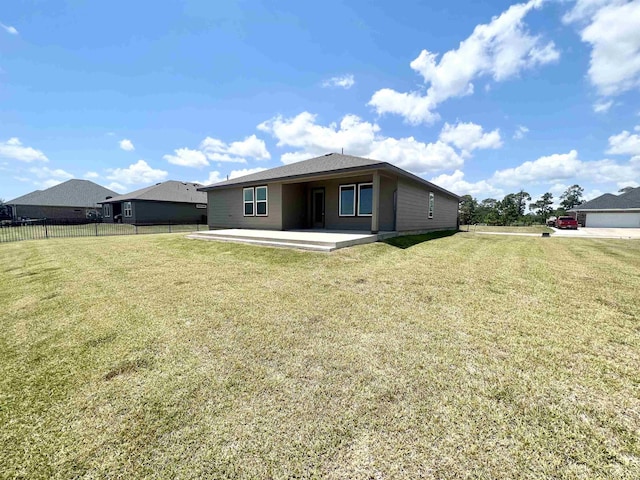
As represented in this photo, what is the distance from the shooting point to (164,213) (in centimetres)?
2441

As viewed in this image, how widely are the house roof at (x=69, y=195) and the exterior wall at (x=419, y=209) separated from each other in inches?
1407

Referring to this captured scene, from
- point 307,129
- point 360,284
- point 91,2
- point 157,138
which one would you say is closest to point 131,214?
point 157,138

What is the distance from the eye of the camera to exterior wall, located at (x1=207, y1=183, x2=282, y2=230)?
11792mm

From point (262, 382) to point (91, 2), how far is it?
40.9ft

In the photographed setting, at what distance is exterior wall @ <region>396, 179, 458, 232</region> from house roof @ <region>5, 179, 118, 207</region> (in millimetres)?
35743

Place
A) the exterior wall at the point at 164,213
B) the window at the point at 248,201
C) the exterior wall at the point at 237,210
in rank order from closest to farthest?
1. the exterior wall at the point at 237,210
2. the window at the point at 248,201
3. the exterior wall at the point at 164,213

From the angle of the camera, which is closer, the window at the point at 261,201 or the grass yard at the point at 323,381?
the grass yard at the point at 323,381

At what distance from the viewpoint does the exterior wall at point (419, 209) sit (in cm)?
1095

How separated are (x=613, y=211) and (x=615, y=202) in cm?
158

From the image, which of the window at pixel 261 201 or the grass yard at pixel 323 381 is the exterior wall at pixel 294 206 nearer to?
the window at pixel 261 201

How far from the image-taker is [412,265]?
605 centimetres

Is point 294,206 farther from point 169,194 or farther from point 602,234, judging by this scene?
point 602,234

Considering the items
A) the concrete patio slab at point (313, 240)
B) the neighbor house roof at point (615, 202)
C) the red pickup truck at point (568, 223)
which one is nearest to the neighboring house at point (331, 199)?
the concrete patio slab at point (313, 240)

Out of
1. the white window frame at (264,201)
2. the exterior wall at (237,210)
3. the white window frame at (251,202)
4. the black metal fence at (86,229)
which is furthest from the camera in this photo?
the black metal fence at (86,229)
